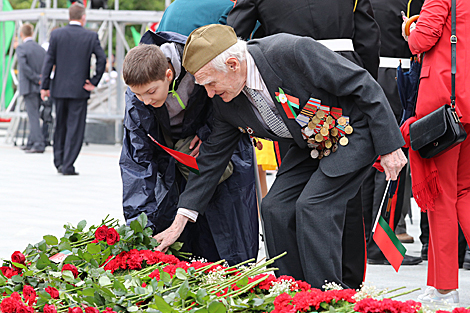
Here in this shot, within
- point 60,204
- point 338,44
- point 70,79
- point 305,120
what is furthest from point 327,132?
point 70,79

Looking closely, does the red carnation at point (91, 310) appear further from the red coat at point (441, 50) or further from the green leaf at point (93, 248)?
the red coat at point (441, 50)

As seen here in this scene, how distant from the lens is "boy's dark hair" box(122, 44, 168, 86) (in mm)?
2812

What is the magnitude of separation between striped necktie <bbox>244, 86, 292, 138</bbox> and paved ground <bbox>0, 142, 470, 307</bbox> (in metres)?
0.75

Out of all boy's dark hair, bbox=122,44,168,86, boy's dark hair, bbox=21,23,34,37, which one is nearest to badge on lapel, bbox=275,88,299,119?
boy's dark hair, bbox=122,44,168,86

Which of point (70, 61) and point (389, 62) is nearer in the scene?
point (389, 62)

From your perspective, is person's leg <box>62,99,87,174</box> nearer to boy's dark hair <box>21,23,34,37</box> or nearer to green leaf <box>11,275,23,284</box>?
boy's dark hair <box>21,23,34,37</box>

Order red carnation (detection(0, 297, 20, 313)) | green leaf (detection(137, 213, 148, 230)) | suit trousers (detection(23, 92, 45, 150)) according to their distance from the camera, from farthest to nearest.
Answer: suit trousers (detection(23, 92, 45, 150))
green leaf (detection(137, 213, 148, 230))
red carnation (detection(0, 297, 20, 313))

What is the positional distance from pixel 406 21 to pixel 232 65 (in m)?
1.50

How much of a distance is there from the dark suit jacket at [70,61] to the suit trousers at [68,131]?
14 cm

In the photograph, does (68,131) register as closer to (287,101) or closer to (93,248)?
(93,248)

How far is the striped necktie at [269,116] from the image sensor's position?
2781mm

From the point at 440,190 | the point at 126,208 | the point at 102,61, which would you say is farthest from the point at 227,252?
the point at 102,61

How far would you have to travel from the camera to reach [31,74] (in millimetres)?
11445

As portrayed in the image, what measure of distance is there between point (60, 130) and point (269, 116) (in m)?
6.60
